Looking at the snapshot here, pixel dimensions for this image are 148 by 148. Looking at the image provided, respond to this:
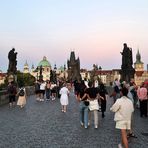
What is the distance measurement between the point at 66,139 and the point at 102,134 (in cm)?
147

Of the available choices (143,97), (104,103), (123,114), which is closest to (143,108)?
(143,97)

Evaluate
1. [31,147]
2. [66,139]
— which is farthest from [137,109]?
[31,147]

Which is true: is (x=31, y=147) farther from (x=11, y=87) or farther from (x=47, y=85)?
(x=47, y=85)

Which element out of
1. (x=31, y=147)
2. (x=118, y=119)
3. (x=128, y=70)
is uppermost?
(x=128, y=70)

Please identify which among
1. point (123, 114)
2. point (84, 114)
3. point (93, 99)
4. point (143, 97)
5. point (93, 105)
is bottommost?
point (84, 114)

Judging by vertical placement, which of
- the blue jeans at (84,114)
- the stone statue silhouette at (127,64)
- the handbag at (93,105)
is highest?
the stone statue silhouette at (127,64)

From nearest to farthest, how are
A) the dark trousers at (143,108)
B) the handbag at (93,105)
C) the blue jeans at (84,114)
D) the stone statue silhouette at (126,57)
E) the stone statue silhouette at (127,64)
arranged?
the handbag at (93,105)
the blue jeans at (84,114)
the dark trousers at (143,108)
the stone statue silhouette at (126,57)
the stone statue silhouette at (127,64)

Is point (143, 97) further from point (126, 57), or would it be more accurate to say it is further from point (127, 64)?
point (126, 57)

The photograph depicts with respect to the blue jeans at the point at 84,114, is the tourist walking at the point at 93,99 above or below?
above

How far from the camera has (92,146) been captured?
33.3ft

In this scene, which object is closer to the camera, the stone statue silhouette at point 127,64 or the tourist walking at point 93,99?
the tourist walking at point 93,99

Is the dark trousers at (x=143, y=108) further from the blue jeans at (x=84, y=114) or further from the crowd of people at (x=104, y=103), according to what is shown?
the blue jeans at (x=84, y=114)

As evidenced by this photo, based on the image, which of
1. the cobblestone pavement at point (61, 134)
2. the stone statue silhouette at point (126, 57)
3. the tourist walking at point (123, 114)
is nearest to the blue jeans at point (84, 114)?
the cobblestone pavement at point (61, 134)

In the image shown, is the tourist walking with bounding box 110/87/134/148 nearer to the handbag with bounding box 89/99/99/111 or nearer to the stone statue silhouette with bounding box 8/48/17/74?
the handbag with bounding box 89/99/99/111
